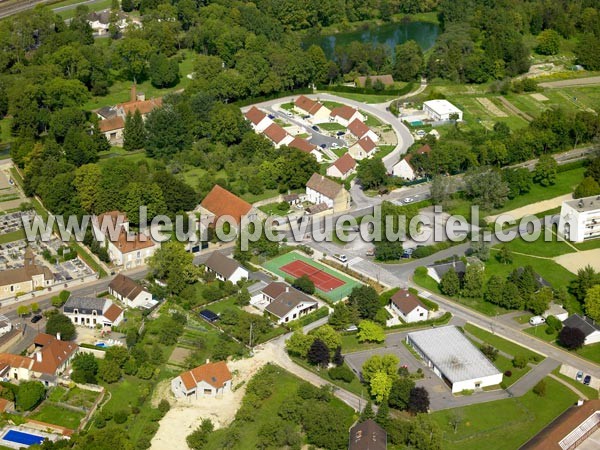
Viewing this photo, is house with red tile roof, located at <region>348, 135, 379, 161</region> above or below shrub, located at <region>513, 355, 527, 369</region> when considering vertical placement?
below

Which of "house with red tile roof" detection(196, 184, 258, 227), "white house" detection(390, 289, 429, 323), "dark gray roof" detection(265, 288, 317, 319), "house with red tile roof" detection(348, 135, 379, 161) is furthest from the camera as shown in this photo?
"house with red tile roof" detection(348, 135, 379, 161)

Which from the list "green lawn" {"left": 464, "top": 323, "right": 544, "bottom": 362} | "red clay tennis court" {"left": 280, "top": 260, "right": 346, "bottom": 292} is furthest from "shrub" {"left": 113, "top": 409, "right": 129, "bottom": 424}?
"green lawn" {"left": 464, "top": 323, "right": 544, "bottom": 362}

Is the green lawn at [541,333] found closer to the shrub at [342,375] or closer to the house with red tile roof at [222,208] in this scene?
the shrub at [342,375]

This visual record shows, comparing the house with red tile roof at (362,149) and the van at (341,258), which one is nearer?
the van at (341,258)

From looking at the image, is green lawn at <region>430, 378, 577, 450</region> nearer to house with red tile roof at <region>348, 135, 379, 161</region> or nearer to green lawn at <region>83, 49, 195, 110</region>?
house with red tile roof at <region>348, 135, 379, 161</region>

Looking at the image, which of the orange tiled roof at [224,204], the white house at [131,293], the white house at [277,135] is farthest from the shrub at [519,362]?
the white house at [277,135]

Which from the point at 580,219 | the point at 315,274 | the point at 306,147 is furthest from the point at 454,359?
the point at 306,147

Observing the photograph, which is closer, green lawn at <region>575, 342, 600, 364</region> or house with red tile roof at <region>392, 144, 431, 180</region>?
green lawn at <region>575, 342, 600, 364</region>
